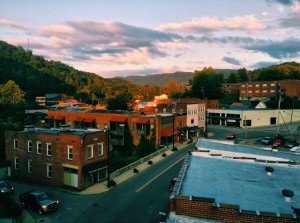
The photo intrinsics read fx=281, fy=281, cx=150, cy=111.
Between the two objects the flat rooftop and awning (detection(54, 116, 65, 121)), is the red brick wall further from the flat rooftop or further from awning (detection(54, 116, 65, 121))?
awning (detection(54, 116, 65, 121))

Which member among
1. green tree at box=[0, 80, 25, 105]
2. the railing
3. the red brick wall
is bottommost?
the railing

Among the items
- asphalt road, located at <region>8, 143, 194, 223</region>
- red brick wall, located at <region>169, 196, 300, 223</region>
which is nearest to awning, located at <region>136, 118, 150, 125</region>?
asphalt road, located at <region>8, 143, 194, 223</region>

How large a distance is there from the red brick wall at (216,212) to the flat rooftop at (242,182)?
623 millimetres

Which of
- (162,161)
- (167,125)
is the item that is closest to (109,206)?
(162,161)

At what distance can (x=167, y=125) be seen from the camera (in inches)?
2475

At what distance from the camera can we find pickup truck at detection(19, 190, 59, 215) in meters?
27.0

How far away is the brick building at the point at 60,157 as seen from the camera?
34.4 metres

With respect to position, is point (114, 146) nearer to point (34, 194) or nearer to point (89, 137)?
point (89, 137)

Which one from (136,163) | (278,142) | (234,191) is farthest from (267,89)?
(234,191)

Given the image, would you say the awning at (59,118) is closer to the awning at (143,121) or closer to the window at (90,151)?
the awning at (143,121)

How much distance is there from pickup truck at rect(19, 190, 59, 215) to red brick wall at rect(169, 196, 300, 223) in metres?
18.2

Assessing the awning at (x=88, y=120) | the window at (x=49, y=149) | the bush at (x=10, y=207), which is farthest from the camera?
the awning at (x=88, y=120)

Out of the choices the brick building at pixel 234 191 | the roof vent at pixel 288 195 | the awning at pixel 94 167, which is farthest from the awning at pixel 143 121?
the roof vent at pixel 288 195

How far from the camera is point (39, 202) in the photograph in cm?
2736
